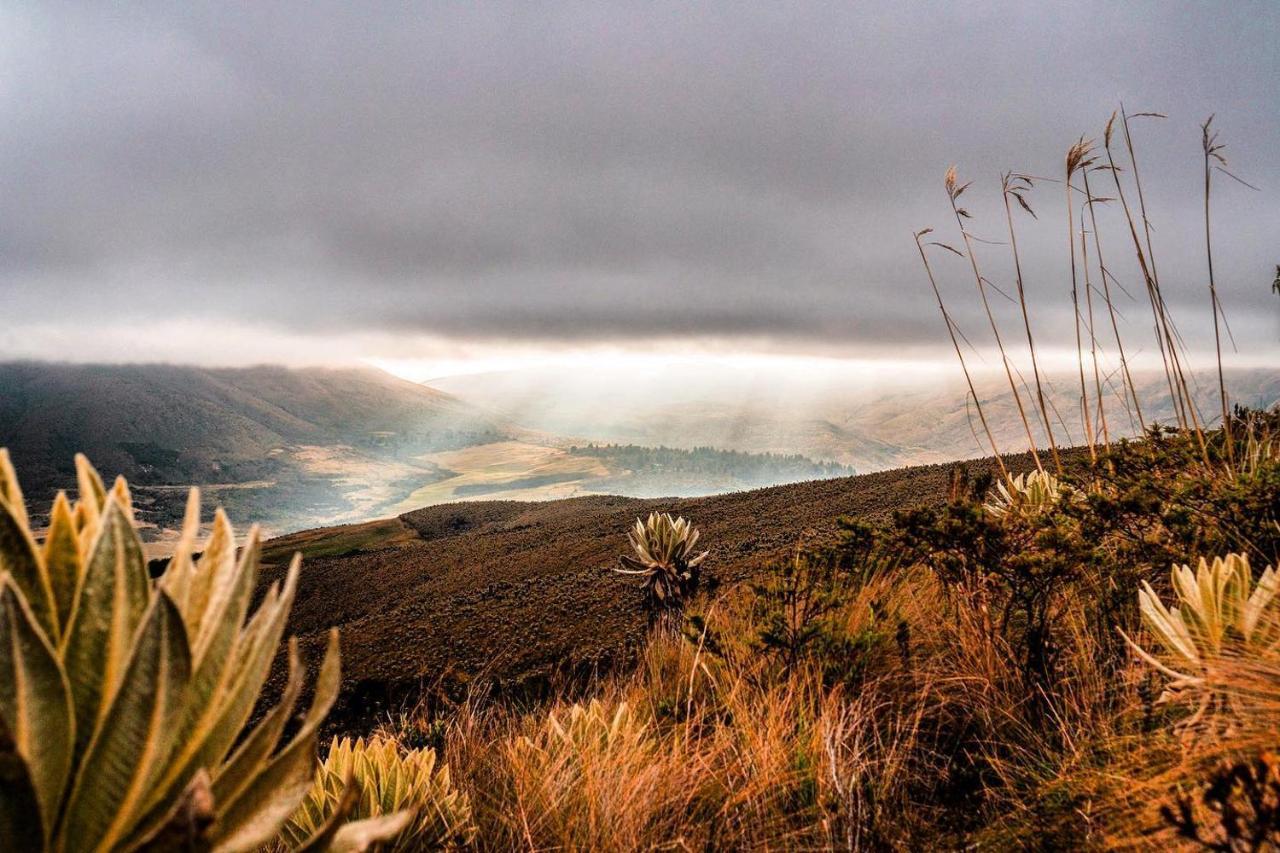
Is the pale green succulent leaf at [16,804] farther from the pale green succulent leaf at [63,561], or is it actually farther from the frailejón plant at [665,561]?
the frailejón plant at [665,561]

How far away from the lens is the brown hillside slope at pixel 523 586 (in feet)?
42.6

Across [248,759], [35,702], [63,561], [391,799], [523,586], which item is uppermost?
[63,561]

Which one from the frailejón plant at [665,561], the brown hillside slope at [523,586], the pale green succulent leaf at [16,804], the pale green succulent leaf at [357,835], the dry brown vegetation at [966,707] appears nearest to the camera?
the pale green succulent leaf at [16,804]

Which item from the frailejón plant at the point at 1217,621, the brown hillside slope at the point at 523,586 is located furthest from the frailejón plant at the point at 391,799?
the brown hillside slope at the point at 523,586

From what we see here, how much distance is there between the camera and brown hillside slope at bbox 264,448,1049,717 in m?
13.0

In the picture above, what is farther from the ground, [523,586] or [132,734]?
[132,734]

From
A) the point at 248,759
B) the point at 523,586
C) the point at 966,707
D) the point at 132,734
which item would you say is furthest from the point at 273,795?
the point at 523,586

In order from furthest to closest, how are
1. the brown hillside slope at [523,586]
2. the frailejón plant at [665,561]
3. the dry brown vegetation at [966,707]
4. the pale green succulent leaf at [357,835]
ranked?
the brown hillside slope at [523,586]
the frailejón plant at [665,561]
the dry brown vegetation at [966,707]
the pale green succulent leaf at [357,835]

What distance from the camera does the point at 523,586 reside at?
21.9m

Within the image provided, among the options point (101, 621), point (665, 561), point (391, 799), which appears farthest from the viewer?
point (665, 561)

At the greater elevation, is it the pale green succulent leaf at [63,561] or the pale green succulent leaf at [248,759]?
the pale green succulent leaf at [63,561]

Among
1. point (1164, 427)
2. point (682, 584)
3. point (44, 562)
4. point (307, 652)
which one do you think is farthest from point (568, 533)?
point (44, 562)

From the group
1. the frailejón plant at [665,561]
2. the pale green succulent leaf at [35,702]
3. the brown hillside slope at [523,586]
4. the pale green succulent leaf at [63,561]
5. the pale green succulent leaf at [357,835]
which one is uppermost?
the pale green succulent leaf at [63,561]

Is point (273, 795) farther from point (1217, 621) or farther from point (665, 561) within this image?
point (665, 561)
